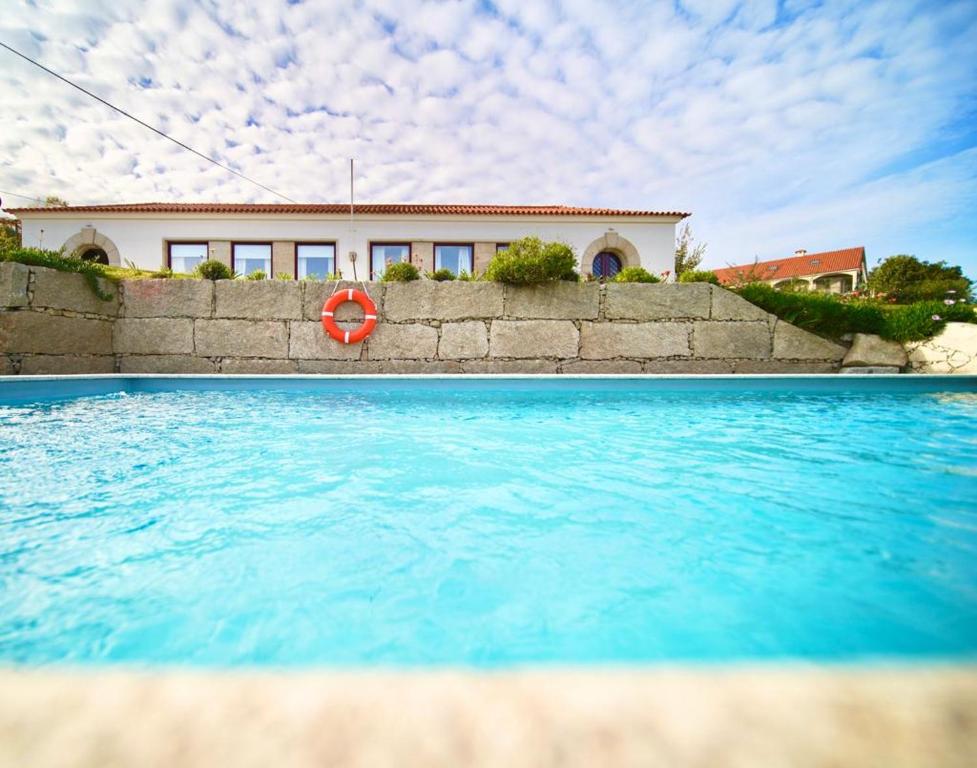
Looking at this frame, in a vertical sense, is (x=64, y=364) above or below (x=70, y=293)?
below

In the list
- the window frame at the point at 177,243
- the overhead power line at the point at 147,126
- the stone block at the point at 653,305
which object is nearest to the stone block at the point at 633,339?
the stone block at the point at 653,305

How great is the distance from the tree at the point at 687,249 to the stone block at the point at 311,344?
41.9ft

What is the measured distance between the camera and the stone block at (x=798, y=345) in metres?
6.39

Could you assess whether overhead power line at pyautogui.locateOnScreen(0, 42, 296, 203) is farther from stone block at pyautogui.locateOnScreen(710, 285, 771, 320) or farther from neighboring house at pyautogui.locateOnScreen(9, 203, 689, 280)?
stone block at pyautogui.locateOnScreen(710, 285, 771, 320)

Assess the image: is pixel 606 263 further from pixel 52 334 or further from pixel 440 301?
pixel 52 334

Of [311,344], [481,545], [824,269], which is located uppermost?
[824,269]

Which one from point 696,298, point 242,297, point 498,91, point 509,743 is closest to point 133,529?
point 509,743

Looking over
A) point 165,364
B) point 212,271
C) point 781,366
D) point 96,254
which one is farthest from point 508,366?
point 96,254

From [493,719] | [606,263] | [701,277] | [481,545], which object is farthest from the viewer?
[606,263]

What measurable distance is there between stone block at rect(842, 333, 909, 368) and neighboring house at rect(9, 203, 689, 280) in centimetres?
671

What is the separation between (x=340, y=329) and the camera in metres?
6.21

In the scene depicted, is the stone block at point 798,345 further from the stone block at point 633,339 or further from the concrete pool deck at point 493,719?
the concrete pool deck at point 493,719

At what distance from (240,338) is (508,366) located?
4084mm

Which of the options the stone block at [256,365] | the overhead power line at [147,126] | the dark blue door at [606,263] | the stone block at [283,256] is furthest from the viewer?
the dark blue door at [606,263]
